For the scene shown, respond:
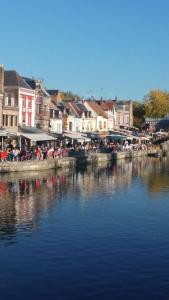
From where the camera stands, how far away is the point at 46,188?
41.8 m

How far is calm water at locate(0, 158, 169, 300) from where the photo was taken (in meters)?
17.6

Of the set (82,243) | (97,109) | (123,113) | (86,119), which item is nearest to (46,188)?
(82,243)

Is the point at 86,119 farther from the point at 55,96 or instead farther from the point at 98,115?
the point at 55,96

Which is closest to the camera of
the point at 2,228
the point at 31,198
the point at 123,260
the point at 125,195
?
the point at 123,260

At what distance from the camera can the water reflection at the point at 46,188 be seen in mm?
28344

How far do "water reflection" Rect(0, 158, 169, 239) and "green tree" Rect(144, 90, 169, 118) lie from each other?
111 meters

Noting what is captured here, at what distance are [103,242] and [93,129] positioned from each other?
92271 millimetres

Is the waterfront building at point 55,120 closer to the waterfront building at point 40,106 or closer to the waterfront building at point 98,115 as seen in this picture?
the waterfront building at point 40,106

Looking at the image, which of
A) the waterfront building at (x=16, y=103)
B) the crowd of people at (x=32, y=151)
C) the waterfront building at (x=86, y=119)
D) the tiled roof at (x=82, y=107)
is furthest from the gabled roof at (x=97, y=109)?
the waterfront building at (x=16, y=103)

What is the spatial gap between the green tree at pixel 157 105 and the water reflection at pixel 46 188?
11122cm

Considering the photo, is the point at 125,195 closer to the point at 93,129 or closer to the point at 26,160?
the point at 26,160

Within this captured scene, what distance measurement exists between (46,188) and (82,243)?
62.0ft

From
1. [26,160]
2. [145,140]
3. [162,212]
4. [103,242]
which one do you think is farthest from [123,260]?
[145,140]

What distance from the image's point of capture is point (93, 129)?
115312 millimetres
